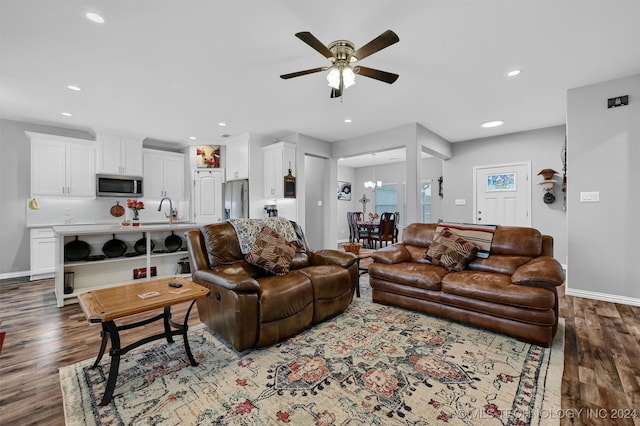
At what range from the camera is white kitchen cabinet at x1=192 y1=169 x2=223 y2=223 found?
20.6 ft

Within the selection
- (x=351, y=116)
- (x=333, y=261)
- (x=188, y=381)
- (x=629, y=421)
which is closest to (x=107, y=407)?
(x=188, y=381)

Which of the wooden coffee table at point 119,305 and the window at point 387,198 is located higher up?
the window at point 387,198

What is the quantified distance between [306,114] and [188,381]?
150 inches

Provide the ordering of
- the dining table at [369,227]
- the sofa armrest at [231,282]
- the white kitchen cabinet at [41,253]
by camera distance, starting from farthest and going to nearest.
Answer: the dining table at [369,227], the white kitchen cabinet at [41,253], the sofa armrest at [231,282]

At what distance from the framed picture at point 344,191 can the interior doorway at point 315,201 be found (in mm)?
2635

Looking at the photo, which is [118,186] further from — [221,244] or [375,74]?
[375,74]

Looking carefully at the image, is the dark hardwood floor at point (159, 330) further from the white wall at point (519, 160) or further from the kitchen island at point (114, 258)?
the white wall at point (519, 160)

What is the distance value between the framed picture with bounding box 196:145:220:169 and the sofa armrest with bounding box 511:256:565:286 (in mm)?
5880

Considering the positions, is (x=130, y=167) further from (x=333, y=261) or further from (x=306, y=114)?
(x=333, y=261)

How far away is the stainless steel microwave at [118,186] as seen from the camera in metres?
5.33

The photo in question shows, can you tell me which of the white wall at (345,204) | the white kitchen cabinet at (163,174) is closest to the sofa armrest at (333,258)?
the white kitchen cabinet at (163,174)

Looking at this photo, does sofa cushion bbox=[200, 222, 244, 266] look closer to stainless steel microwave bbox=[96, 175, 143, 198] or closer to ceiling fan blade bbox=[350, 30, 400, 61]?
ceiling fan blade bbox=[350, 30, 400, 61]

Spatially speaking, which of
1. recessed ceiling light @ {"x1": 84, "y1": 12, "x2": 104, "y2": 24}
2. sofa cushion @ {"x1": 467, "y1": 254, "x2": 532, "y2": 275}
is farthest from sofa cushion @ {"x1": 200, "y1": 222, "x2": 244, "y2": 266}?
sofa cushion @ {"x1": 467, "y1": 254, "x2": 532, "y2": 275}

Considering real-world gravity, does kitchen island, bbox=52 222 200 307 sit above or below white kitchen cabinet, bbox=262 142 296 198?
below
